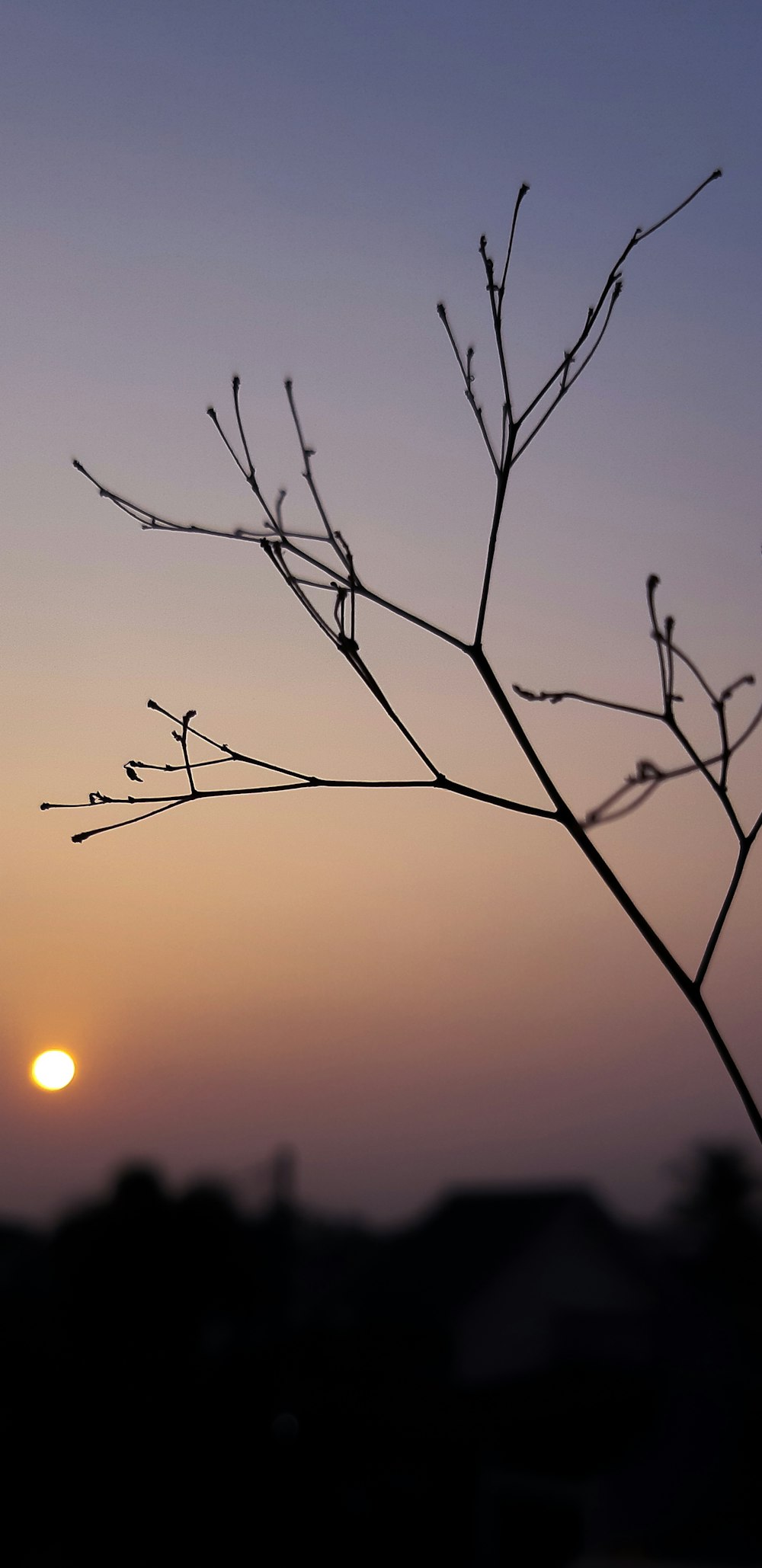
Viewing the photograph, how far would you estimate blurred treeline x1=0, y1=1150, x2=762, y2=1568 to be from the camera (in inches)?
742

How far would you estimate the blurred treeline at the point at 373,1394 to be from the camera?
61.9 feet

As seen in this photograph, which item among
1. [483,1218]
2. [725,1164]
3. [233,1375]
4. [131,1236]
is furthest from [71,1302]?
[725,1164]

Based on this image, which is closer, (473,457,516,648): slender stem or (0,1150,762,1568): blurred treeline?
(473,457,516,648): slender stem

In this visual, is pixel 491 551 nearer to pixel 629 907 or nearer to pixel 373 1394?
pixel 629 907

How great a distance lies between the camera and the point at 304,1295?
27.4m

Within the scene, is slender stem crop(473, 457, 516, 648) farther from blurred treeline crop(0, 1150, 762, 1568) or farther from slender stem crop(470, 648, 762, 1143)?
blurred treeline crop(0, 1150, 762, 1568)

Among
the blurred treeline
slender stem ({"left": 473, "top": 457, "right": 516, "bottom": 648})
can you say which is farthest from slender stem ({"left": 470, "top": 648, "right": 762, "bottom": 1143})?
the blurred treeline

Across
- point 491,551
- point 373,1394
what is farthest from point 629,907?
point 373,1394

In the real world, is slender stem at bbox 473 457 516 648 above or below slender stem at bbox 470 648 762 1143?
above

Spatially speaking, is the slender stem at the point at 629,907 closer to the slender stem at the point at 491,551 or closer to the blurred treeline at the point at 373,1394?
the slender stem at the point at 491,551

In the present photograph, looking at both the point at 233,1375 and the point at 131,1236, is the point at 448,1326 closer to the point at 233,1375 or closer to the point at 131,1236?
the point at 233,1375

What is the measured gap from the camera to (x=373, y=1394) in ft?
68.5

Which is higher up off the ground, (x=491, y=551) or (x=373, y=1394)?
(x=373, y=1394)

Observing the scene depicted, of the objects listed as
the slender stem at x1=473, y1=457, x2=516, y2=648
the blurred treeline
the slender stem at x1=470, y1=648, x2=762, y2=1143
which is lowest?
the slender stem at x1=470, y1=648, x2=762, y2=1143
